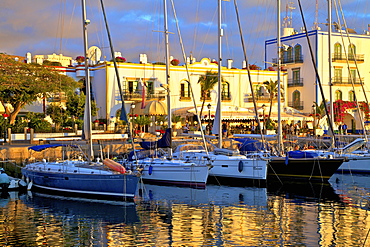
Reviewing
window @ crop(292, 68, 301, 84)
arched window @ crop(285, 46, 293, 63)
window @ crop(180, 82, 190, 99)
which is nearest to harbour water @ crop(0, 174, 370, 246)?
window @ crop(180, 82, 190, 99)

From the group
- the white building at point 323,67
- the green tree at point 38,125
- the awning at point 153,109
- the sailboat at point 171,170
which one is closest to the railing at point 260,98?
the white building at point 323,67

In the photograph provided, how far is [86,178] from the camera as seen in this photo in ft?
75.8

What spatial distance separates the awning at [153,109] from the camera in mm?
47281

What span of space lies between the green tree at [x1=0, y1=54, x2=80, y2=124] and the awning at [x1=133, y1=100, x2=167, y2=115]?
22.2 feet

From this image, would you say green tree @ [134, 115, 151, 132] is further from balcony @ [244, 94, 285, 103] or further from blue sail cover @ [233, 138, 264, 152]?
blue sail cover @ [233, 138, 264, 152]

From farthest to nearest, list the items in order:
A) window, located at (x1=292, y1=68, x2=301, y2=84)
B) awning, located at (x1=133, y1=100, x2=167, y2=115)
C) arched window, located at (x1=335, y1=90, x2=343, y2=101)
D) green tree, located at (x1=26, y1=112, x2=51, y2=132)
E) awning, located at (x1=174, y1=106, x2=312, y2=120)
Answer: window, located at (x1=292, y1=68, x2=301, y2=84), arched window, located at (x1=335, y1=90, x2=343, y2=101), awning, located at (x1=174, y1=106, x2=312, y2=120), awning, located at (x1=133, y1=100, x2=167, y2=115), green tree, located at (x1=26, y1=112, x2=51, y2=132)

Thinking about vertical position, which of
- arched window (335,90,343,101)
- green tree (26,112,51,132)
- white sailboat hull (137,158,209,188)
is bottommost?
white sailboat hull (137,158,209,188)

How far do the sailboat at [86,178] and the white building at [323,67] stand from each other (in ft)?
125

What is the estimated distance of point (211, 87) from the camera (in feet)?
168

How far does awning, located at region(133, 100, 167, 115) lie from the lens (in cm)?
4728

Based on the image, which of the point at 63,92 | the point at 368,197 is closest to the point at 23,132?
the point at 63,92

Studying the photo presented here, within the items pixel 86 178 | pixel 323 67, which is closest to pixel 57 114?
pixel 86 178

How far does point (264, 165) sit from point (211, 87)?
23949 mm

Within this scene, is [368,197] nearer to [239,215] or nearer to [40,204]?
[239,215]
